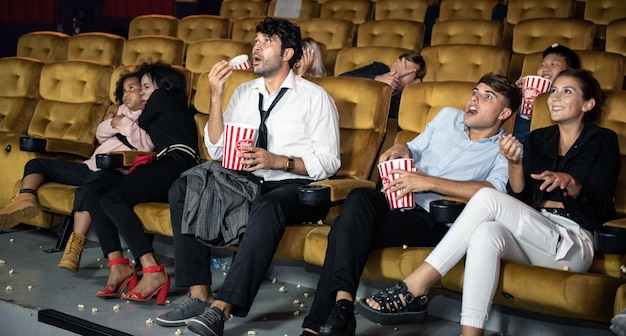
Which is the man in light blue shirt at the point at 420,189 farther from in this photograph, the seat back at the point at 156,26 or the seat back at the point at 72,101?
the seat back at the point at 156,26

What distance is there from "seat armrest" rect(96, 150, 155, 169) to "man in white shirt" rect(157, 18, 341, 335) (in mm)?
388

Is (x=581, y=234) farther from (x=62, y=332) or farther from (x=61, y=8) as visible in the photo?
(x=61, y=8)

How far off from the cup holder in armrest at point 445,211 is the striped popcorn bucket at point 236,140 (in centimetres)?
62

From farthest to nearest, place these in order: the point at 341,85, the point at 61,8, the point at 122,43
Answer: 1. the point at 61,8
2. the point at 122,43
3. the point at 341,85

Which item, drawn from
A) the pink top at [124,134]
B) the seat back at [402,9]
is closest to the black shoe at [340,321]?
the pink top at [124,134]

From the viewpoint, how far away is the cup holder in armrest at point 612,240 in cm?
237

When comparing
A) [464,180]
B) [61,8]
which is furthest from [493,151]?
[61,8]

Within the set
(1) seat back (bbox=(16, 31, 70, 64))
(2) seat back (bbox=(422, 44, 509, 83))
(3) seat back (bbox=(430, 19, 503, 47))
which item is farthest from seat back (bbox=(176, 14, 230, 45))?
(2) seat back (bbox=(422, 44, 509, 83))

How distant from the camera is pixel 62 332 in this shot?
9.37 ft

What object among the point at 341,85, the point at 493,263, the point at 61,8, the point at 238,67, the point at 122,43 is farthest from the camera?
the point at 61,8

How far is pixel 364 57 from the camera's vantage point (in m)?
4.54

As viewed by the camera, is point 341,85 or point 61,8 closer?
point 341,85

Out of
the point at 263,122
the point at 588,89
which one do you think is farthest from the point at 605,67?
the point at 263,122

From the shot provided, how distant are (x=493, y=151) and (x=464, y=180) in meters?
0.13
